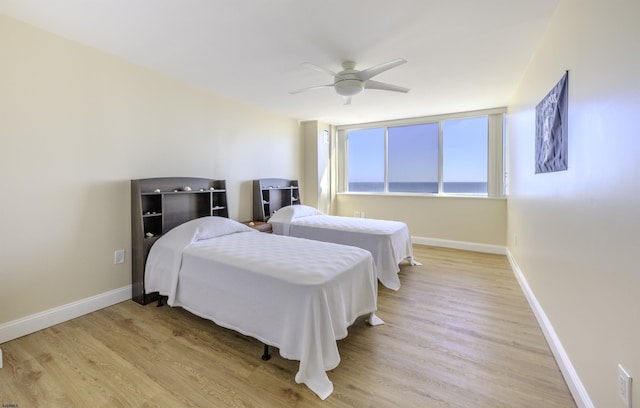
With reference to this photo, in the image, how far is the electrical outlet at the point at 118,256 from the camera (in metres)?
2.76

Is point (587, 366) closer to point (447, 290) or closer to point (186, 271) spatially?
point (447, 290)

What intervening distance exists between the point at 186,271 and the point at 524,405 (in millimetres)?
2485

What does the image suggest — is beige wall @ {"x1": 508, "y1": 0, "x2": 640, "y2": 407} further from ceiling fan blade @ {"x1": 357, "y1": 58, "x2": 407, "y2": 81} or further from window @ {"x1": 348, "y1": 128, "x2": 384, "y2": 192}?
window @ {"x1": 348, "y1": 128, "x2": 384, "y2": 192}

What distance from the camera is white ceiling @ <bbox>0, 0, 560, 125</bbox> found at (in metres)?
1.93

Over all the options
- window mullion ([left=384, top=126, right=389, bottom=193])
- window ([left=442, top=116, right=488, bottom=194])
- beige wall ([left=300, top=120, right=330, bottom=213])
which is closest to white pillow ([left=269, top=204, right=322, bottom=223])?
beige wall ([left=300, top=120, right=330, bottom=213])

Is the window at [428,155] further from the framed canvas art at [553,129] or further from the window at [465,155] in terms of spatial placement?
the framed canvas art at [553,129]

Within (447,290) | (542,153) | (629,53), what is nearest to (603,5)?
(629,53)

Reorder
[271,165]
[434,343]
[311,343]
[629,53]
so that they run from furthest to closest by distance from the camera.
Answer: [271,165] → [434,343] → [311,343] → [629,53]

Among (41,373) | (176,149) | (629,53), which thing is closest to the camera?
(629,53)

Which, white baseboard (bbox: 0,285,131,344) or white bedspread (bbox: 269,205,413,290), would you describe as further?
white bedspread (bbox: 269,205,413,290)

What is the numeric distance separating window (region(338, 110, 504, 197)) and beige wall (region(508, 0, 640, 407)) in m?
2.60

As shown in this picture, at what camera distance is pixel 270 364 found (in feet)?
6.09

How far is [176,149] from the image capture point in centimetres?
328

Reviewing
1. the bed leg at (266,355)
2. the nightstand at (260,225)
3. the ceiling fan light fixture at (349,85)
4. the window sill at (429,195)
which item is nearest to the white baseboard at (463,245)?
the window sill at (429,195)
